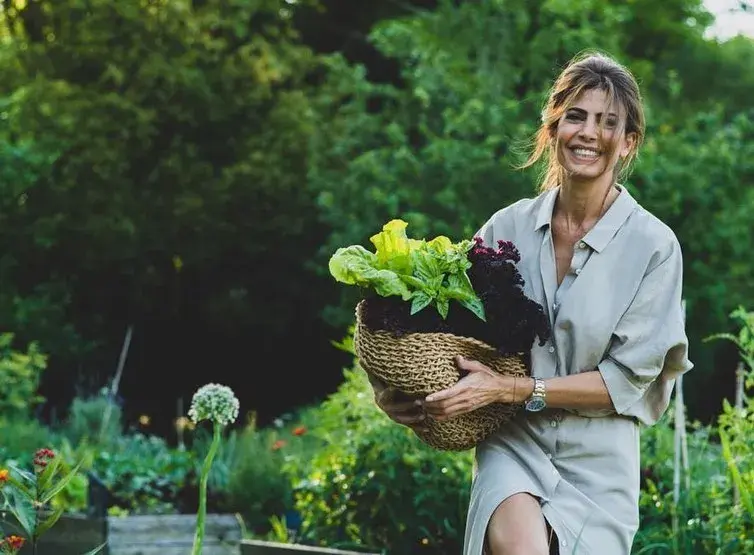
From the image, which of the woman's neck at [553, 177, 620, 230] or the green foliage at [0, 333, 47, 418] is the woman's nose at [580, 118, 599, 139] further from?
the green foliage at [0, 333, 47, 418]

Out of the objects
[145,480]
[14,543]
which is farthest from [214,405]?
[145,480]

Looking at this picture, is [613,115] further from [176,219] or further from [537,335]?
[176,219]

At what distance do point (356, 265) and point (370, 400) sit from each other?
14.1 ft

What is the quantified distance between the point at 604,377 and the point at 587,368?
0.08m

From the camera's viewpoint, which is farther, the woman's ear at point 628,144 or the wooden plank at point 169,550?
the wooden plank at point 169,550

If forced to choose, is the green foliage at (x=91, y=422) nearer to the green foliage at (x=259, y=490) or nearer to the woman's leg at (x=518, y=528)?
the green foliage at (x=259, y=490)

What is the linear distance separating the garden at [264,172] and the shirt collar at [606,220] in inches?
441

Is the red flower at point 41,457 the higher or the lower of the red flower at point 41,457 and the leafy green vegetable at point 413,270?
the lower

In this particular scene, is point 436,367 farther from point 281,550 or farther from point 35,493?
point 281,550

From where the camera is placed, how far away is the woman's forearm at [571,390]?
374 cm

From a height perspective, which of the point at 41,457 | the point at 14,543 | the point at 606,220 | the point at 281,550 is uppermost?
the point at 606,220

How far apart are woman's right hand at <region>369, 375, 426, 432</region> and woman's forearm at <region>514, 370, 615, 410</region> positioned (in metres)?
0.25

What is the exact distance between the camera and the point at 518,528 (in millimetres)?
3670

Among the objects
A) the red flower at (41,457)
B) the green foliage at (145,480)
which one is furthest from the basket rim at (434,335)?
the green foliage at (145,480)
